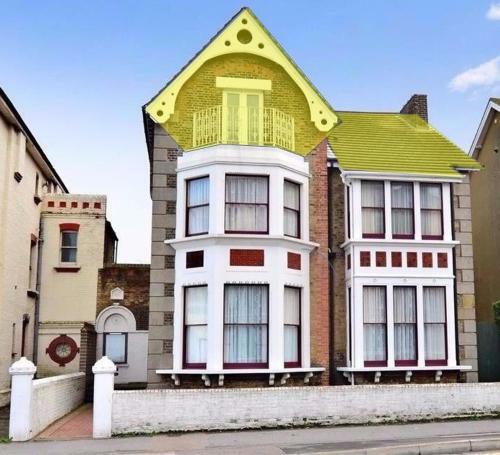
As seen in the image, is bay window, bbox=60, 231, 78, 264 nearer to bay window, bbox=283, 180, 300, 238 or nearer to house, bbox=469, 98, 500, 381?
bay window, bbox=283, 180, 300, 238

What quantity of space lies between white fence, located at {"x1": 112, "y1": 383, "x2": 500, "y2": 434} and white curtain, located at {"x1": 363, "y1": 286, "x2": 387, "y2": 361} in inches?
92.9

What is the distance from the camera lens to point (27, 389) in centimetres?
1480

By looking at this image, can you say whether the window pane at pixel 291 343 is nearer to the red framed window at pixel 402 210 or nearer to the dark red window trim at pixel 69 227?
the red framed window at pixel 402 210

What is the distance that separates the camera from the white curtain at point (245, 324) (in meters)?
17.5

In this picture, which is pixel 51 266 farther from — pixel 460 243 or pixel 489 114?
pixel 489 114

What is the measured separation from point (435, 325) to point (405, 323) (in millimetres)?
971

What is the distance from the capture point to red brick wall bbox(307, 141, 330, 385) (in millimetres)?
18609

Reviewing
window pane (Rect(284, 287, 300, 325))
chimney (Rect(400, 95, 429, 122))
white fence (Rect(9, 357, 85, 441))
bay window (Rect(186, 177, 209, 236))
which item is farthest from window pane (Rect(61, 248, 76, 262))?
chimney (Rect(400, 95, 429, 122))

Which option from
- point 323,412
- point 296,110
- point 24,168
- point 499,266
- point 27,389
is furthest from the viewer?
point 499,266

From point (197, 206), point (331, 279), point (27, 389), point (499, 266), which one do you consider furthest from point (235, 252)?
point (499, 266)

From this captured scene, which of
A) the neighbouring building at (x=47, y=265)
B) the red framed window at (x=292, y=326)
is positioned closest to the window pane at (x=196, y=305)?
the red framed window at (x=292, y=326)

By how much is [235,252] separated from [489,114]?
15.2 meters

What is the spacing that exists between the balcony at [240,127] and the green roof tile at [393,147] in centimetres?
233

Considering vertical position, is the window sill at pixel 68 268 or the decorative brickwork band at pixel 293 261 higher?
the window sill at pixel 68 268
